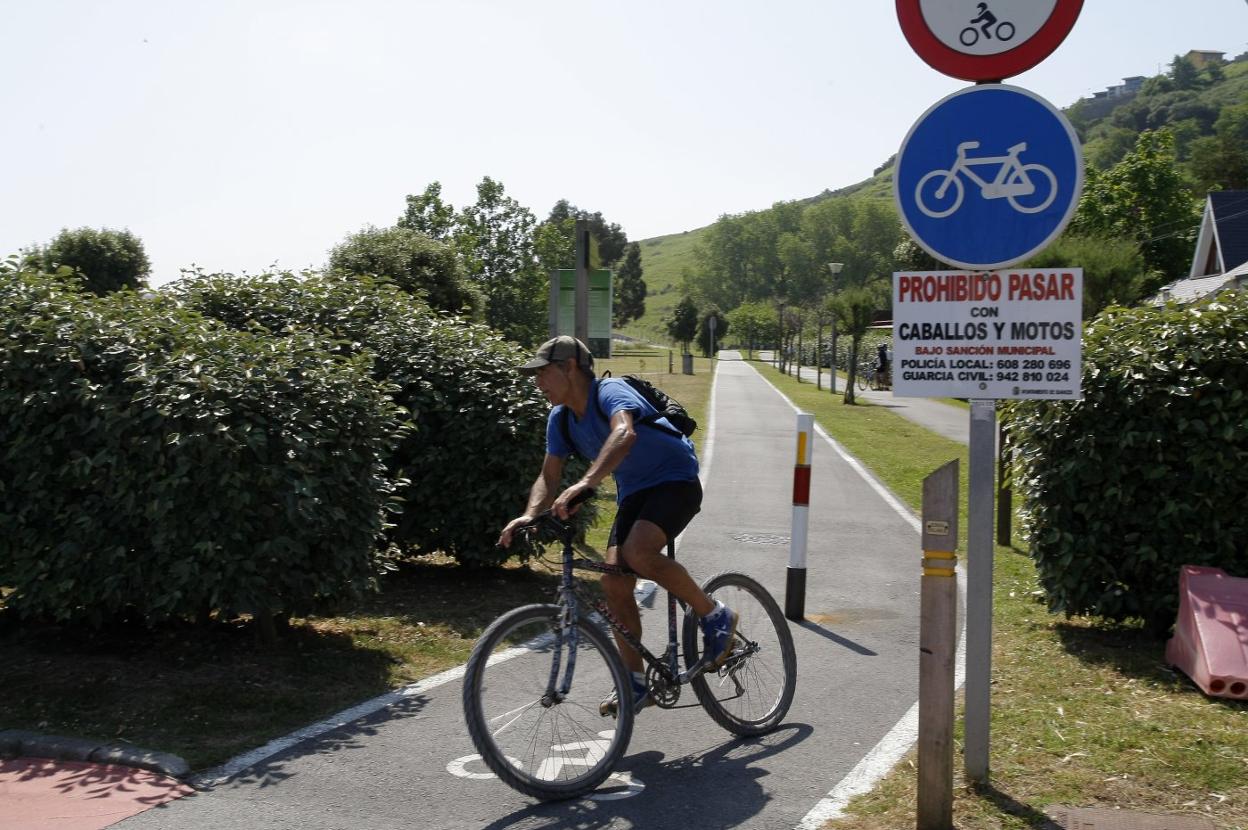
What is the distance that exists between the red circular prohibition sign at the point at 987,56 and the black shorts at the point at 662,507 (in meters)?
1.99

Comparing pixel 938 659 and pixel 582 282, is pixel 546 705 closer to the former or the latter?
pixel 938 659

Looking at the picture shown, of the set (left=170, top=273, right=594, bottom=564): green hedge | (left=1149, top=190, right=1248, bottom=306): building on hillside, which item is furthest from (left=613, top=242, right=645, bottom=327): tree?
(left=170, top=273, right=594, bottom=564): green hedge

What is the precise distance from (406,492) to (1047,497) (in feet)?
14.6

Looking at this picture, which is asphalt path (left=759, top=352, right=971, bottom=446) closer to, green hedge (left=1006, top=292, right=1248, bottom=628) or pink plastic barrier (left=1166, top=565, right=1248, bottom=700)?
green hedge (left=1006, top=292, right=1248, bottom=628)

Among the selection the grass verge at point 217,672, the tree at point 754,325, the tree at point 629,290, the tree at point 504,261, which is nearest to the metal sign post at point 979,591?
the grass verge at point 217,672

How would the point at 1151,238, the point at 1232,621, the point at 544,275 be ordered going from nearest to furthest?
the point at 1232,621 → the point at 544,275 → the point at 1151,238

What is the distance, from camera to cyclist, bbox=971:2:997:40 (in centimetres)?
451

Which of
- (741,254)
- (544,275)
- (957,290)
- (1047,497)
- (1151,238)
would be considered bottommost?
(1047,497)

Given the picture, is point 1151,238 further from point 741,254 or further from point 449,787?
point 741,254

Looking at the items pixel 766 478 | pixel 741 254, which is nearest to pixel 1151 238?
pixel 766 478

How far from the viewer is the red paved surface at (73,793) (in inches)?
171

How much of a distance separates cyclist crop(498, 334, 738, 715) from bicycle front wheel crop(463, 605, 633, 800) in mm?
125

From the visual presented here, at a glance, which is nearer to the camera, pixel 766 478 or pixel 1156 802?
pixel 1156 802

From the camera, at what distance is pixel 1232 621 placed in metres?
5.91
